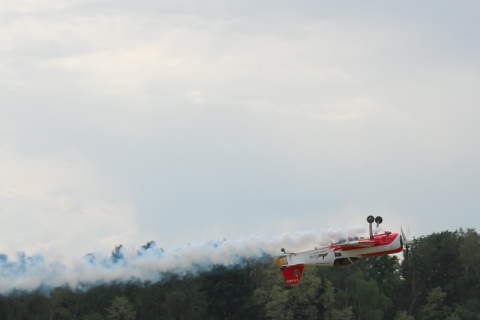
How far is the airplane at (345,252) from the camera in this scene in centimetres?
7994

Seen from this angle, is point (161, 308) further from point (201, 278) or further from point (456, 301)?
point (456, 301)

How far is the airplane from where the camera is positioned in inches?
3147

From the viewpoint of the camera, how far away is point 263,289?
129m

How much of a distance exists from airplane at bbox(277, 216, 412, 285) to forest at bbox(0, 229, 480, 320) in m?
39.9

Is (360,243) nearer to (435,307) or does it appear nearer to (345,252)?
(345,252)

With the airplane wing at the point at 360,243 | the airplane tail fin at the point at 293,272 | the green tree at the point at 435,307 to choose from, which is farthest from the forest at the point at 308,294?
the airplane wing at the point at 360,243

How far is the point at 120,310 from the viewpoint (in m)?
124

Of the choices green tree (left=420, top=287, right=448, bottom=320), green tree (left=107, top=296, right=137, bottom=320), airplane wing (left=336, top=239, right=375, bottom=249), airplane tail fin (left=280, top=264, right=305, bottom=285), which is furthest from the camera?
green tree (left=420, top=287, right=448, bottom=320)

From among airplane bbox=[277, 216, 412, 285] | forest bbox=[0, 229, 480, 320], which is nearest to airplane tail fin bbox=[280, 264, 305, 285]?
airplane bbox=[277, 216, 412, 285]

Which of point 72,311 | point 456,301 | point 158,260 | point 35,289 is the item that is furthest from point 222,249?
point 456,301

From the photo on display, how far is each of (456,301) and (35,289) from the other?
2595 inches

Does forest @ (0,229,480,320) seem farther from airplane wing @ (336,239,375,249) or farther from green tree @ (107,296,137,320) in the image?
airplane wing @ (336,239,375,249)

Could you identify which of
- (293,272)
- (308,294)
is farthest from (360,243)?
(308,294)

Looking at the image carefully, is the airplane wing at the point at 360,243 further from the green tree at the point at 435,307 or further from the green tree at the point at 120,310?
the green tree at the point at 435,307
